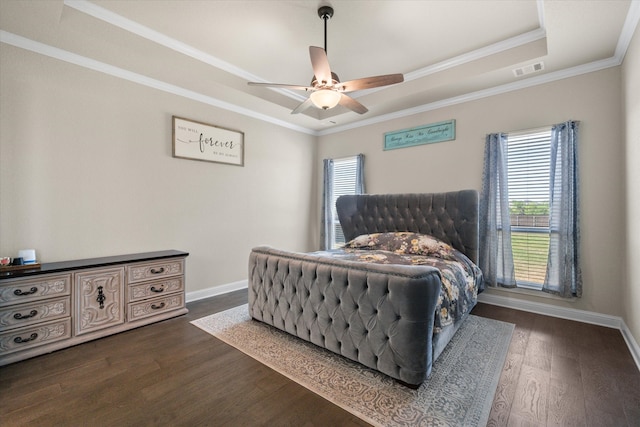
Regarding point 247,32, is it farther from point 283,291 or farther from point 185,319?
point 185,319

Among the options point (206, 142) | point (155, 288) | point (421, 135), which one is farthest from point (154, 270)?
point (421, 135)

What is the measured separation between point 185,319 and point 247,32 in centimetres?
312

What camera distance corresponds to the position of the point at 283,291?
103 inches

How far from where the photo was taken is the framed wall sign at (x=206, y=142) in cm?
356

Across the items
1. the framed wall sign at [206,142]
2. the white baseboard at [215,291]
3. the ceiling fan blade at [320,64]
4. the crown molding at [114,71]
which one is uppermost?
the crown molding at [114,71]

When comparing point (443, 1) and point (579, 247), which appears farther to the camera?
point (579, 247)

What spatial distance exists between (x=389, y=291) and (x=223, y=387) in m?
1.32

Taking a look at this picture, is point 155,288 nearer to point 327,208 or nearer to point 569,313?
point 327,208

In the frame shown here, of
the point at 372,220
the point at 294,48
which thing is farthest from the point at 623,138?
the point at 294,48

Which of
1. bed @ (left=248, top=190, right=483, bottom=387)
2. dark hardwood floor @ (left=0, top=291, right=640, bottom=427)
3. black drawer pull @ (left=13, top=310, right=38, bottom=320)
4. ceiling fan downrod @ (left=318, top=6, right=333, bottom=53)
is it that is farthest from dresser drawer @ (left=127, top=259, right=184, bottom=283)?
ceiling fan downrod @ (left=318, top=6, right=333, bottom=53)

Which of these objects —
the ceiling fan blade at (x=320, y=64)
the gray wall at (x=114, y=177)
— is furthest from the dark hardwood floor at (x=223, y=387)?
the ceiling fan blade at (x=320, y=64)

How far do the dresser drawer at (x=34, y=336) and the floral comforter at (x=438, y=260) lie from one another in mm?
2461

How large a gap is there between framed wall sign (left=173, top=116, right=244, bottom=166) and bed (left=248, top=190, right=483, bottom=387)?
5.71ft

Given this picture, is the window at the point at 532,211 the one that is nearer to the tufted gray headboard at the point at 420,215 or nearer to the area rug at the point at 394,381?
the tufted gray headboard at the point at 420,215
